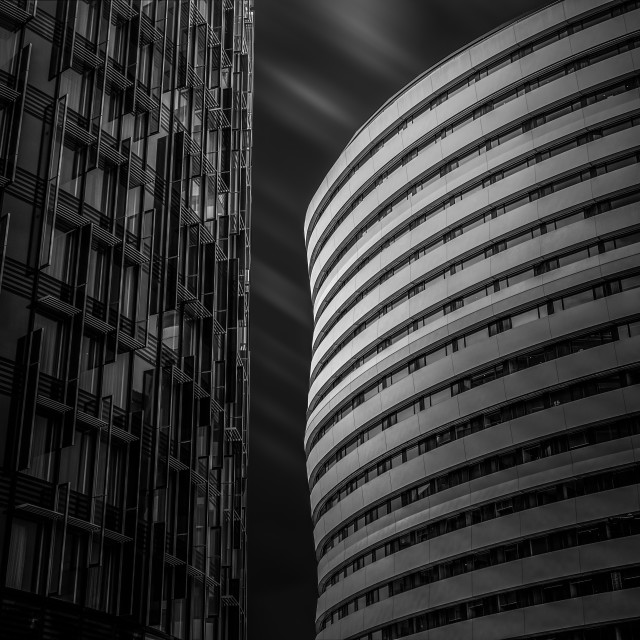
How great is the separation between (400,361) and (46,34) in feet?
136

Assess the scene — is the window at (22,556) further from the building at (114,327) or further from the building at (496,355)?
the building at (496,355)

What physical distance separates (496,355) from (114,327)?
3320 centimetres

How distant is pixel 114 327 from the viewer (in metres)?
33.5

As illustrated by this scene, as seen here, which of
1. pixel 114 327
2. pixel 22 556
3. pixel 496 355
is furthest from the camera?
pixel 496 355

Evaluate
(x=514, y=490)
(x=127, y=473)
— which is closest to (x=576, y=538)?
(x=514, y=490)

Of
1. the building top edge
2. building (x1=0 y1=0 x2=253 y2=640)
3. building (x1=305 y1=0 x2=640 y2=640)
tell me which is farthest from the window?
the building top edge

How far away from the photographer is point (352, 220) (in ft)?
263

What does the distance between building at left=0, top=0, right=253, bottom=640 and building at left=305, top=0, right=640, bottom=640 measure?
20.2 metres

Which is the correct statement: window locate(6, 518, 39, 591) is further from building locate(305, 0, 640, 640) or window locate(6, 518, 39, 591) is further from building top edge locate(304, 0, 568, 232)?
building top edge locate(304, 0, 568, 232)

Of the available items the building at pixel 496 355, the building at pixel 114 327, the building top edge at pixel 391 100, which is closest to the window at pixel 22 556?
the building at pixel 114 327

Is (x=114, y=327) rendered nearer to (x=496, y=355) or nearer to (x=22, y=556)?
(x=22, y=556)

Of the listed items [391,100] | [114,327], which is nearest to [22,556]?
[114,327]

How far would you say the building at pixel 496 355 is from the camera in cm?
5512

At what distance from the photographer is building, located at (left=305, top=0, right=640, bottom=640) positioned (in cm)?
5512
